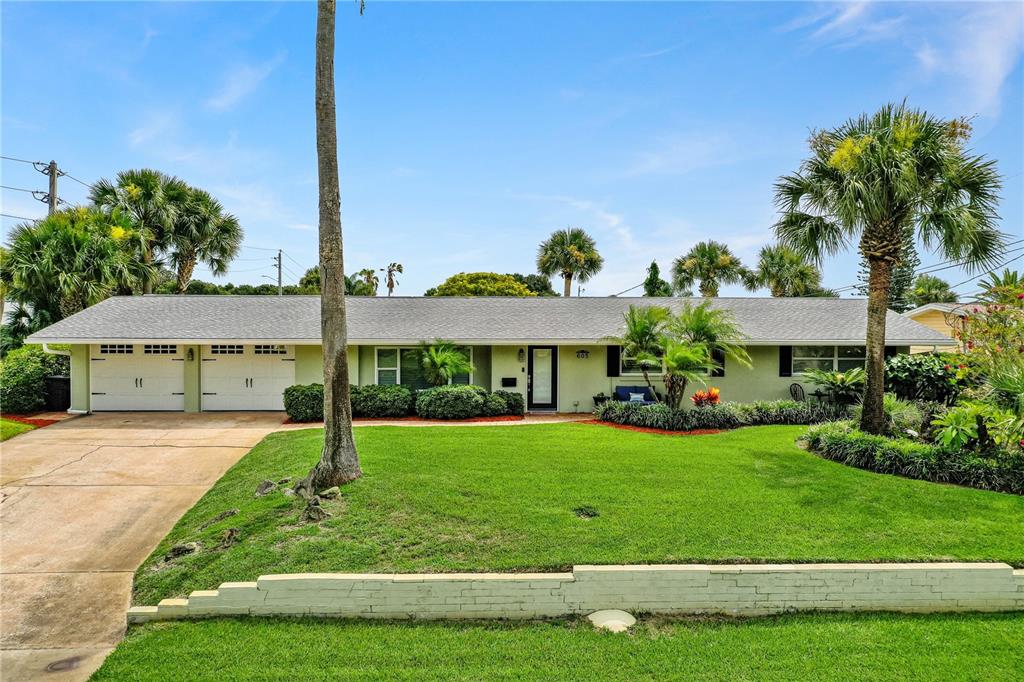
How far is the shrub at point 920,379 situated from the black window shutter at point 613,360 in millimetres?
7134

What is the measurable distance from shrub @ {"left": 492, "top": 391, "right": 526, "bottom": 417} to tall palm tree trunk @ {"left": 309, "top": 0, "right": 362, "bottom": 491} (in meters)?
7.39

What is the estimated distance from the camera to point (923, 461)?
8.55 metres

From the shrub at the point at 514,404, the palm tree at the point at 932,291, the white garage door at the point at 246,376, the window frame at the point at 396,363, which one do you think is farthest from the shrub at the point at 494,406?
the palm tree at the point at 932,291

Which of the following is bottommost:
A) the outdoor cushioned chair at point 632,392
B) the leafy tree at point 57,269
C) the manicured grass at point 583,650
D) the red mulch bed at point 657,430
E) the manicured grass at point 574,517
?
the manicured grass at point 583,650

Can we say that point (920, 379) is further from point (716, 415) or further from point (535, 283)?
point (535, 283)

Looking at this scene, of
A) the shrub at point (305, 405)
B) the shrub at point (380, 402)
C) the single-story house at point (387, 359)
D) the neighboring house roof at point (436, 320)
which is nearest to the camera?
the shrub at point (305, 405)

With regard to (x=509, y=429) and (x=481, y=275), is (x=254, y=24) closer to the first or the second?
(x=509, y=429)

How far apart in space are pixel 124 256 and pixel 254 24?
44.0 feet

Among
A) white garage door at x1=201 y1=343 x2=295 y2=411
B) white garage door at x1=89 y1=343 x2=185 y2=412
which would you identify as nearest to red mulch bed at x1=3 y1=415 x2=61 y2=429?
white garage door at x1=89 y1=343 x2=185 y2=412

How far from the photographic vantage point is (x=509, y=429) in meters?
12.3

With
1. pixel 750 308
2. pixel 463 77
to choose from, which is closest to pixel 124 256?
pixel 463 77

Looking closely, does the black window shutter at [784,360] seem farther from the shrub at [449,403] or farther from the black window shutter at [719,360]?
the shrub at [449,403]

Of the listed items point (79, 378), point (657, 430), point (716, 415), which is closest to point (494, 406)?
point (657, 430)

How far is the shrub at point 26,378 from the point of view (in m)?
14.9
